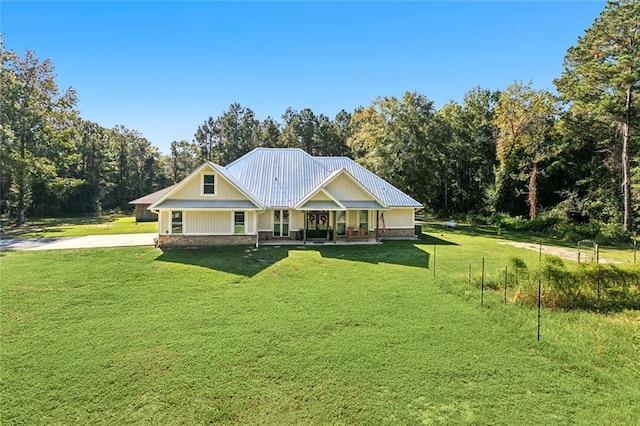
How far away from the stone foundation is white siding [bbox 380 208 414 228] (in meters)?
8.77

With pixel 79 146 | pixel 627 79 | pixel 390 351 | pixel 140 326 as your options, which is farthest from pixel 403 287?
pixel 79 146

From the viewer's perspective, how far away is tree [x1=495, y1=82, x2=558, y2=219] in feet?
99.2

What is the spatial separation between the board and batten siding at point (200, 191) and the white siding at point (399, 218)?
9247mm

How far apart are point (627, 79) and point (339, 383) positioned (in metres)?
25.2

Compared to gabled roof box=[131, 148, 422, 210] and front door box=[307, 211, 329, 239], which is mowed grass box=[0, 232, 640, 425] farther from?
front door box=[307, 211, 329, 239]

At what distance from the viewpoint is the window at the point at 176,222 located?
696 inches

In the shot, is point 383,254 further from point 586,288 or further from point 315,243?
point 586,288

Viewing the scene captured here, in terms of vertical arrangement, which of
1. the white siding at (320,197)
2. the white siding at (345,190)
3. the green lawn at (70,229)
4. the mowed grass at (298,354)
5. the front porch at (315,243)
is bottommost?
the mowed grass at (298,354)

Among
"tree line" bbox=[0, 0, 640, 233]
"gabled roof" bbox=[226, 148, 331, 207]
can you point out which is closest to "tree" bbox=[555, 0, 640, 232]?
"tree line" bbox=[0, 0, 640, 233]

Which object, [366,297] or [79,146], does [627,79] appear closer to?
[366,297]

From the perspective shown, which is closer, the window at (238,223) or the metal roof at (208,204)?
the metal roof at (208,204)

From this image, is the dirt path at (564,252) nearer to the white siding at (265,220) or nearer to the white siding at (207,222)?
the white siding at (265,220)

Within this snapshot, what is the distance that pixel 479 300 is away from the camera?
32.3 feet

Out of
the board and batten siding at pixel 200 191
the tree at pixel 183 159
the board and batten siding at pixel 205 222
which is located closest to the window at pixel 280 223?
the board and batten siding at pixel 205 222
